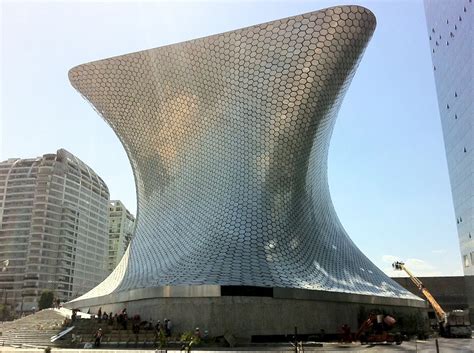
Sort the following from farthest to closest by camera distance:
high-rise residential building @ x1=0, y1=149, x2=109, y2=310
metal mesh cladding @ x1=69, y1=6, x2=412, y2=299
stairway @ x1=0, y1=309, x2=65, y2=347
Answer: high-rise residential building @ x1=0, y1=149, x2=109, y2=310
metal mesh cladding @ x1=69, y1=6, x2=412, y2=299
stairway @ x1=0, y1=309, x2=65, y2=347

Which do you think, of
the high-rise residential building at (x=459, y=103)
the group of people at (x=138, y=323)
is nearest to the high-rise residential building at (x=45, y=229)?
the group of people at (x=138, y=323)

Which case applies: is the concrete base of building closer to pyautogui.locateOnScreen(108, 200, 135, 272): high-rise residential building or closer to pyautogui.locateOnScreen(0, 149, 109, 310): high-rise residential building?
pyautogui.locateOnScreen(0, 149, 109, 310): high-rise residential building

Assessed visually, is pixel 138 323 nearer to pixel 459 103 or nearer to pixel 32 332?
pixel 32 332

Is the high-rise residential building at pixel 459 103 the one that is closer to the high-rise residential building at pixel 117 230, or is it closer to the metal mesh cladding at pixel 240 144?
the metal mesh cladding at pixel 240 144

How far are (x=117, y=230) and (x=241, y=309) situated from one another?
10433 cm

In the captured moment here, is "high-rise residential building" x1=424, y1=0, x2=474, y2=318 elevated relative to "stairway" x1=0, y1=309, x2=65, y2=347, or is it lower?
elevated

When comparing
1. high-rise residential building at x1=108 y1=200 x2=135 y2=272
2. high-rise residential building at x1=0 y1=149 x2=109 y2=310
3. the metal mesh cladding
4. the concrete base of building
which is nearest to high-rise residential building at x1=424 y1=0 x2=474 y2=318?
the metal mesh cladding

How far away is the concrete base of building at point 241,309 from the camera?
2128cm

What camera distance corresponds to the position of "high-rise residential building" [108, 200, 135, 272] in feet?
381

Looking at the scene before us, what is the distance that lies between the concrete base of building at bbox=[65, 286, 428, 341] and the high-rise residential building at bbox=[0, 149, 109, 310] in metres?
61.8

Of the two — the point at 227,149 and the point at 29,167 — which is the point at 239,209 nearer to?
the point at 227,149

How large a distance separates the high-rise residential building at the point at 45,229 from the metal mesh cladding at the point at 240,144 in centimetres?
5619

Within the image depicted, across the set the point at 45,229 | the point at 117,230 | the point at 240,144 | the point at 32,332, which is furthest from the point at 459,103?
the point at 117,230

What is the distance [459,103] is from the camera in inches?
1813
